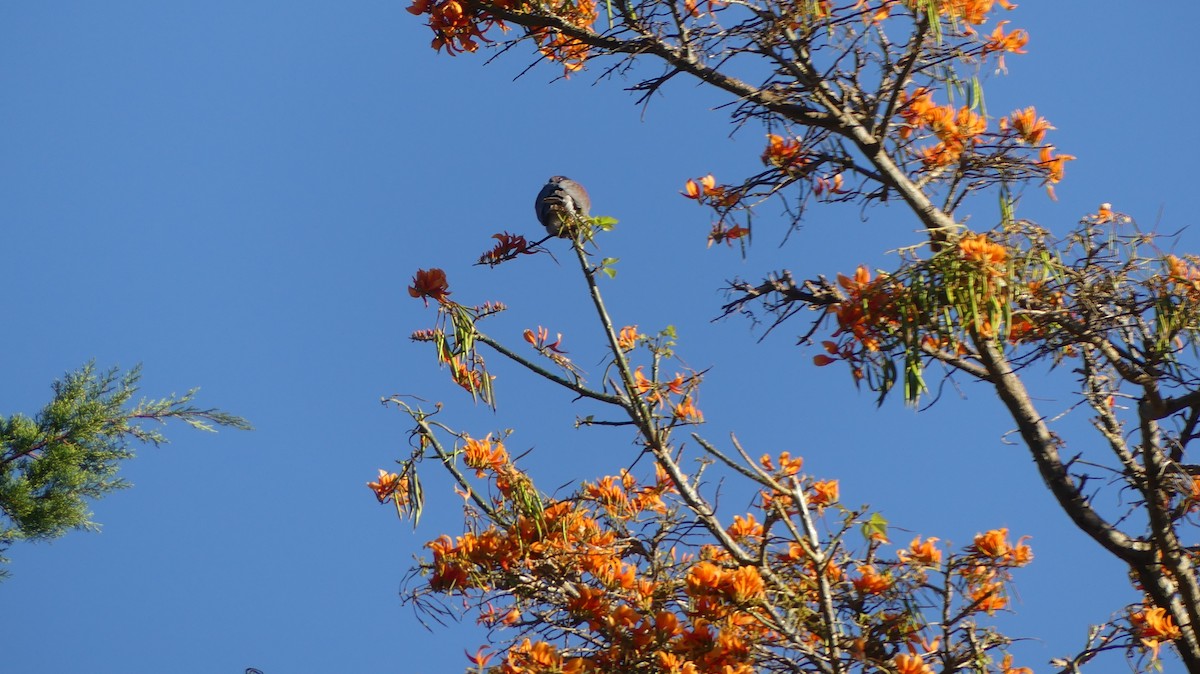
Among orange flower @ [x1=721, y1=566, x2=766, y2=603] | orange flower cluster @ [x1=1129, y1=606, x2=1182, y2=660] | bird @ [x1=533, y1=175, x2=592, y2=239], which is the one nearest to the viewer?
orange flower @ [x1=721, y1=566, x2=766, y2=603]

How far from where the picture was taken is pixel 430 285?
11.5 feet

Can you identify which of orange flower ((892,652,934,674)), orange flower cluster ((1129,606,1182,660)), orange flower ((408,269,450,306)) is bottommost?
orange flower ((892,652,934,674))

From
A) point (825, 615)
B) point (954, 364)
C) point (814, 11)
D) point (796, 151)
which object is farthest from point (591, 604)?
point (814, 11)

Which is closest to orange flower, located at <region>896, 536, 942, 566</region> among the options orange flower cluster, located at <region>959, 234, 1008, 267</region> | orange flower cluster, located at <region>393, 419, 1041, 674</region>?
orange flower cluster, located at <region>393, 419, 1041, 674</region>

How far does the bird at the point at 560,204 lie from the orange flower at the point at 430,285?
0.37 meters

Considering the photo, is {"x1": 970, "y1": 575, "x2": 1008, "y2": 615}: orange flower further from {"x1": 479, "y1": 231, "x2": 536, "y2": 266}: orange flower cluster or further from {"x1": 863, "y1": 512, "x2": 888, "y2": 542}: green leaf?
{"x1": 479, "y1": 231, "x2": 536, "y2": 266}: orange flower cluster

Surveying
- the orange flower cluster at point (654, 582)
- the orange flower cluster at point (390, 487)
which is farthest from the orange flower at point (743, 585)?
the orange flower cluster at point (390, 487)

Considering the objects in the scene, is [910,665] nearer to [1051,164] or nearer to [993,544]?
[993,544]

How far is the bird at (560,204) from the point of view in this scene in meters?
3.54

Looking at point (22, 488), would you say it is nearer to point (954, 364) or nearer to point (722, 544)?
point (722, 544)

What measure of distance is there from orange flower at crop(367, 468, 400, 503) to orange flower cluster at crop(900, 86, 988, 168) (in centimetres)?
214

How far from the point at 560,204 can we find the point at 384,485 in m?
1.11

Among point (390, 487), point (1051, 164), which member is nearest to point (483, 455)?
point (390, 487)

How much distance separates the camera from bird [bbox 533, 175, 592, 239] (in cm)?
A: 354
